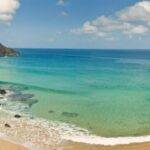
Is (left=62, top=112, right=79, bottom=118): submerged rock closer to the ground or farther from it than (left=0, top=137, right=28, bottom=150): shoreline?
farther from it

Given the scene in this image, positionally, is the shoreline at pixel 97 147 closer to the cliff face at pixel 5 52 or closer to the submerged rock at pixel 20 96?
the submerged rock at pixel 20 96

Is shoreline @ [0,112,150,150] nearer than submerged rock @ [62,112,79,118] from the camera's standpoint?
Yes

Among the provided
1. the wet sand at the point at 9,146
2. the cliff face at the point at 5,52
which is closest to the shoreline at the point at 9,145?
the wet sand at the point at 9,146

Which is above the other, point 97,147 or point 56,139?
point 56,139

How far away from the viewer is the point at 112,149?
28672 mm

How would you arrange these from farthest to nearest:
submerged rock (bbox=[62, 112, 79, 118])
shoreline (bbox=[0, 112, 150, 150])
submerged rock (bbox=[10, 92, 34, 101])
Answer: submerged rock (bbox=[10, 92, 34, 101])
submerged rock (bbox=[62, 112, 79, 118])
shoreline (bbox=[0, 112, 150, 150])

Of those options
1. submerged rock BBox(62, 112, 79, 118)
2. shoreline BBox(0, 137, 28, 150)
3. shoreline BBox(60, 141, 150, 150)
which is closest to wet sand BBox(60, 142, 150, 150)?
shoreline BBox(60, 141, 150, 150)

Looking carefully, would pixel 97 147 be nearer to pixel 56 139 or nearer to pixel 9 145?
pixel 56 139

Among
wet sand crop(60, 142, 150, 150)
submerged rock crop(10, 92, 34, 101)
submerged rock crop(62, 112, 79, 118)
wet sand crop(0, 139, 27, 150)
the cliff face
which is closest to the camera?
wet sand crop(0, 139, 27, 150)

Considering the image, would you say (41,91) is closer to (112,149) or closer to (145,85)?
(145,85)

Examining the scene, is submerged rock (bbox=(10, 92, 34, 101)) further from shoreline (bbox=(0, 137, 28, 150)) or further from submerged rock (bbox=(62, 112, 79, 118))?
shoreline (bbox=(0, 137, 28, 150))

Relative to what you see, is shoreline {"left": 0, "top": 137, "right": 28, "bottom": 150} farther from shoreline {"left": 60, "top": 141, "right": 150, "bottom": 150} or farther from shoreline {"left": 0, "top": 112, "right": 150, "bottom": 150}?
shoreline {"left": 60, "top": 141, "right": 150, "bottom": 150}

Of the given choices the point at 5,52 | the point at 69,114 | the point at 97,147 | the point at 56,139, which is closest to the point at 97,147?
the point at 97,147

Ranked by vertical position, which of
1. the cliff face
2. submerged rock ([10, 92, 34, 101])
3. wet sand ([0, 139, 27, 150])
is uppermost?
the cliff face
